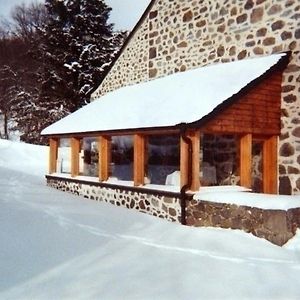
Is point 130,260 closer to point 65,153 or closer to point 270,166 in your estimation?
point 270,166

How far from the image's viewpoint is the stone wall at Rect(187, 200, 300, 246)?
5934mm

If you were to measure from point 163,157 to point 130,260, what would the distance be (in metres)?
7.56

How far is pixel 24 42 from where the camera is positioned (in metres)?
29.0

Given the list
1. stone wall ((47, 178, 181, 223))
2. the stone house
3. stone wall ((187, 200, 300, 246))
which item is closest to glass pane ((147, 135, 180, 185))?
the stone house

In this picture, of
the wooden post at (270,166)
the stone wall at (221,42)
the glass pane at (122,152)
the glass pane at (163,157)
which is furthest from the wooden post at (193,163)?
the glass pane at (122,152)

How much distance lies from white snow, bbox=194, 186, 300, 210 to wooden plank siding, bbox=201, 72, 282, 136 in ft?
3.54

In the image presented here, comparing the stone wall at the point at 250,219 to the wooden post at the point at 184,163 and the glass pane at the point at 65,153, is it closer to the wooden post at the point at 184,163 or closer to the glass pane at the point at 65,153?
the wooden post at the point at 184,163

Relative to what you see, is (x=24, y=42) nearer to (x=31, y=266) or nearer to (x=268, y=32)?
(x=268, y=32)

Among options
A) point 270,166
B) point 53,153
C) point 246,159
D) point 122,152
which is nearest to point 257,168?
point 270,166

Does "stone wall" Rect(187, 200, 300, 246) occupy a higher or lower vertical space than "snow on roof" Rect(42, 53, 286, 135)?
lower

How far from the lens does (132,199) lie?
30.2 feet

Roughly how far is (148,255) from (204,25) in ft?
23.4

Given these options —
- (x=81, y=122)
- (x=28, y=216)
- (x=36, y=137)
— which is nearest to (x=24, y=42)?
(x=36, y=137)

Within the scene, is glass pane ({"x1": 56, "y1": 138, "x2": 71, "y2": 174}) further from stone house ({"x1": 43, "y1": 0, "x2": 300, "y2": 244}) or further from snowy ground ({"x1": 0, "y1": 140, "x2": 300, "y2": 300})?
snowy ground ({"x1": 0, "y1": 140, "x2": 300, "y2": 300})
